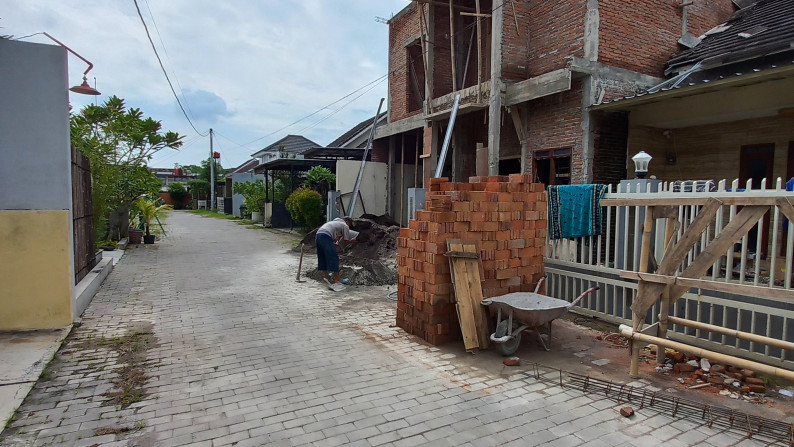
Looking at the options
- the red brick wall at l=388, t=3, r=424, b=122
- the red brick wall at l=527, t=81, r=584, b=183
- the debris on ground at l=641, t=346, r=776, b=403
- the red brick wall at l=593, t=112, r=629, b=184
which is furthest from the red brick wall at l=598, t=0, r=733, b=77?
the red brick wall at l=388, t=3, r=424, b=122

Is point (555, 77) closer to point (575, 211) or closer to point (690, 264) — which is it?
point (575, 211)

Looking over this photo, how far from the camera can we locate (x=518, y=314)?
4535 millimetres

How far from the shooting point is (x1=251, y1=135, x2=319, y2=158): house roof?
123ft

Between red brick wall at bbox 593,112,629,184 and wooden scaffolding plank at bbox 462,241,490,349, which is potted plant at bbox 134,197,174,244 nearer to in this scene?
wooden scaffolding plank at bbox 462,241,490,349

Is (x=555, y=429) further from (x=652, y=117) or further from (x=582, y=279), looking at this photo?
(x=652, y=117)

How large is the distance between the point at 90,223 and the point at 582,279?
328 inches

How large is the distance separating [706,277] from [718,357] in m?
2.39

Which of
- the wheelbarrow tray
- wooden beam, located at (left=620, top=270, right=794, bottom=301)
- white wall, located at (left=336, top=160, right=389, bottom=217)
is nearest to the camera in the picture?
wooden beam, located at (left=620, top=270, right=794, bottom=301)

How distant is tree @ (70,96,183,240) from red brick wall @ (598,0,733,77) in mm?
11442

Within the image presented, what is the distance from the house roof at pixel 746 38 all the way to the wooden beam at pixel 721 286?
586cm

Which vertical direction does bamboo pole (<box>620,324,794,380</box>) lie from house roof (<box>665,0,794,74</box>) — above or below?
below

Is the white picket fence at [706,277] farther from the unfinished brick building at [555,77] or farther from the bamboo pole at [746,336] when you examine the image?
the unfinished brick building at [555,77]

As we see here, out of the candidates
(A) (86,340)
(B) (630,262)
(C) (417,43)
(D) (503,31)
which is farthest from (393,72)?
(A) (86,340)

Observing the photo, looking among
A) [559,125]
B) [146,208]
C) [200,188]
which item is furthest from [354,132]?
[200,188]
